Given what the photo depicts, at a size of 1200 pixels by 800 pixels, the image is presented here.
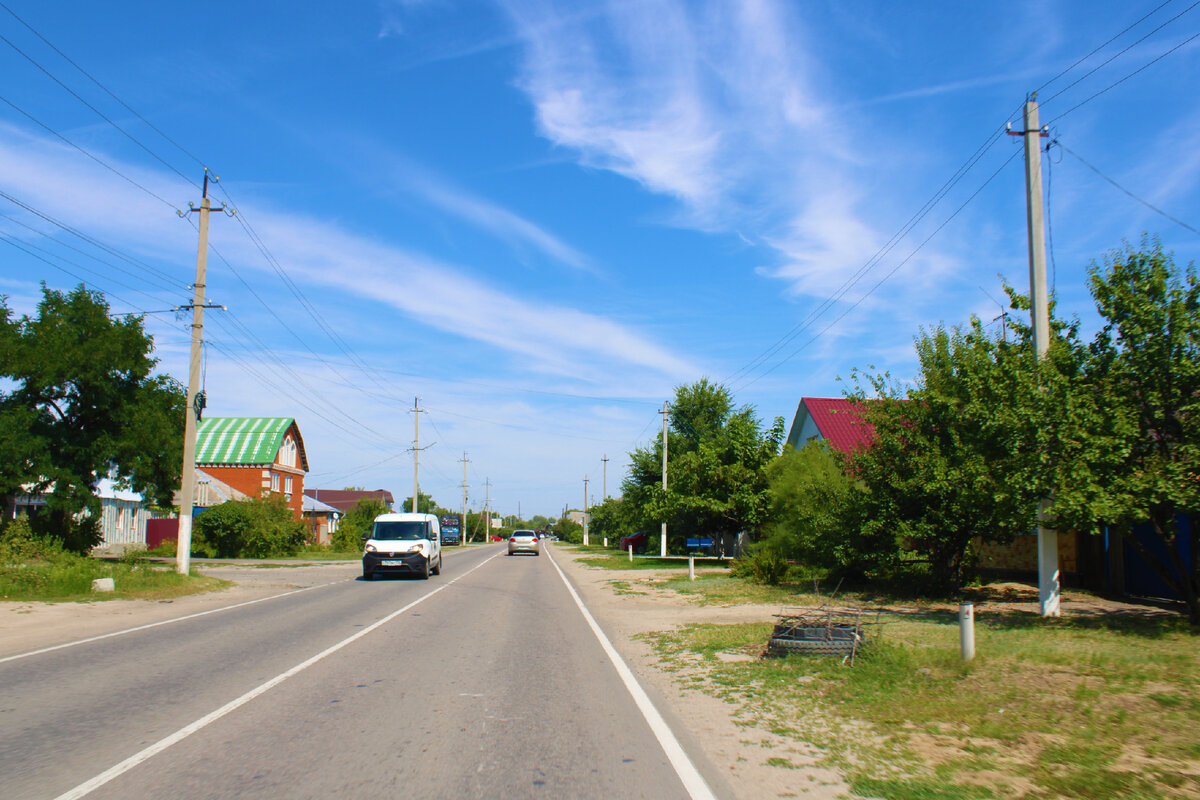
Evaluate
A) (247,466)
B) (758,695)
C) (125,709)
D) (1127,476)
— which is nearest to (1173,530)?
(1127,476)

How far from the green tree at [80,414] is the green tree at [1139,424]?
27231 mm

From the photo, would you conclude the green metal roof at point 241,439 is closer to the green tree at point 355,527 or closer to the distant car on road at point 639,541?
the green tree at point 355,527

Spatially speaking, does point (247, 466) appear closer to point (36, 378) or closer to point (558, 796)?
point (36, 378)

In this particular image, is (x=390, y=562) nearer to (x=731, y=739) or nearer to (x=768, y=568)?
(x=768, y=568)

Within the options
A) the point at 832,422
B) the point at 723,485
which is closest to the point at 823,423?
the point at 832,422

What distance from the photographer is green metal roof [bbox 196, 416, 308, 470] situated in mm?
58625

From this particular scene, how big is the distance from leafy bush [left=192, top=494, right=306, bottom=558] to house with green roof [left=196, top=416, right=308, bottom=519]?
10.4 m

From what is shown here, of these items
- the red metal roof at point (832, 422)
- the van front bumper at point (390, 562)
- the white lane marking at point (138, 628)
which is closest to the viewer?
the white lane marking at point (138, 628)

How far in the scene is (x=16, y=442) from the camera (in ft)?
81.6

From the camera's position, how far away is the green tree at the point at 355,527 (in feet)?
177

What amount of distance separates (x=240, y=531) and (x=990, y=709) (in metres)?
43.7

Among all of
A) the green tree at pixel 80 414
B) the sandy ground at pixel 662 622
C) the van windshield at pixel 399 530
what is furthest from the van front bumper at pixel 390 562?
the green tree at pixel 80 414

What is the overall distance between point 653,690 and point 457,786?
12.5 ft

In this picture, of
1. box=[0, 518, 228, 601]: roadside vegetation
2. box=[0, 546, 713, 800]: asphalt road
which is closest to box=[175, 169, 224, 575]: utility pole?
box=[0, 518, 228, 601]: roadside vegetation
